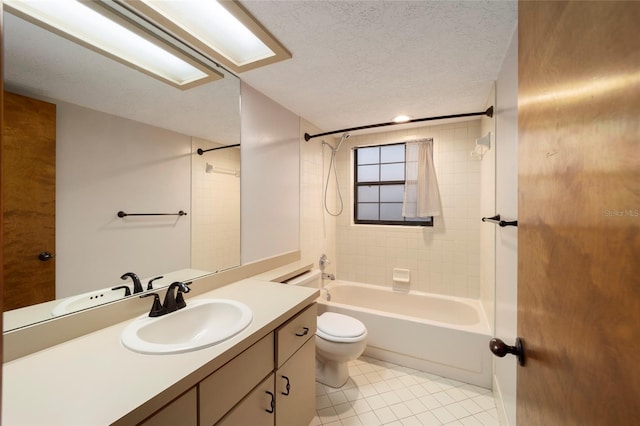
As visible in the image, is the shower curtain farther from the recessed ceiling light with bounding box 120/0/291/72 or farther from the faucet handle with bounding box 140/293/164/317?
the faucet handle with bounding box 140/293/164/317

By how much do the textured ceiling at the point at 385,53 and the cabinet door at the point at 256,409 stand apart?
1.63 meters

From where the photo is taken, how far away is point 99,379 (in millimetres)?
751

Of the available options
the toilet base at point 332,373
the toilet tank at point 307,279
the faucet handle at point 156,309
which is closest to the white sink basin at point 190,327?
the faucet handle at point 156,309

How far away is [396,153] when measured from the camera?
3078 millimetres

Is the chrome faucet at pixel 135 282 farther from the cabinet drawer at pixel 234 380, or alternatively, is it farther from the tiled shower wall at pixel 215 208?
the cabinet drawer at pixel 234 380

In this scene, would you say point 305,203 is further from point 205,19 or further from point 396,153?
point 205,19

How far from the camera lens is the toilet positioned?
6.04 feet

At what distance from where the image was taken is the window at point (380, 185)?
3.04 meters

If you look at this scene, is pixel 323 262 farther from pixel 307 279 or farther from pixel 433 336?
pixel 433 336

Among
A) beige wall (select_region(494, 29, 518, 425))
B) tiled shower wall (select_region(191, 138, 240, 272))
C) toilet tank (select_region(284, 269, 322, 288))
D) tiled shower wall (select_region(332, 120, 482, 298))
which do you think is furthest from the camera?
tiled shower wall (select_region(332, 120, 482, 298))

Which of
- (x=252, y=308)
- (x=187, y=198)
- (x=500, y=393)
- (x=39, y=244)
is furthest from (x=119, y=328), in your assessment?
(x=500, y=393)

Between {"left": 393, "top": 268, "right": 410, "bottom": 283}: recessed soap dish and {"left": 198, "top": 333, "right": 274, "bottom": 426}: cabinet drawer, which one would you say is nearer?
{"left": 198, "top": 333, "right": 274, "bottom": 426}: cabinet drawer

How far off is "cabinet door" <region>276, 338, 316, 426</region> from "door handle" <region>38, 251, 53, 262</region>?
1011mm

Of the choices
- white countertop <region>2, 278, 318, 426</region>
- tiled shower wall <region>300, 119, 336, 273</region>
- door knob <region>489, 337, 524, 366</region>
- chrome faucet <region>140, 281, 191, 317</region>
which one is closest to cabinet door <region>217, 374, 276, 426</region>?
white countertop <region>2, 278, 318, 426</region>
